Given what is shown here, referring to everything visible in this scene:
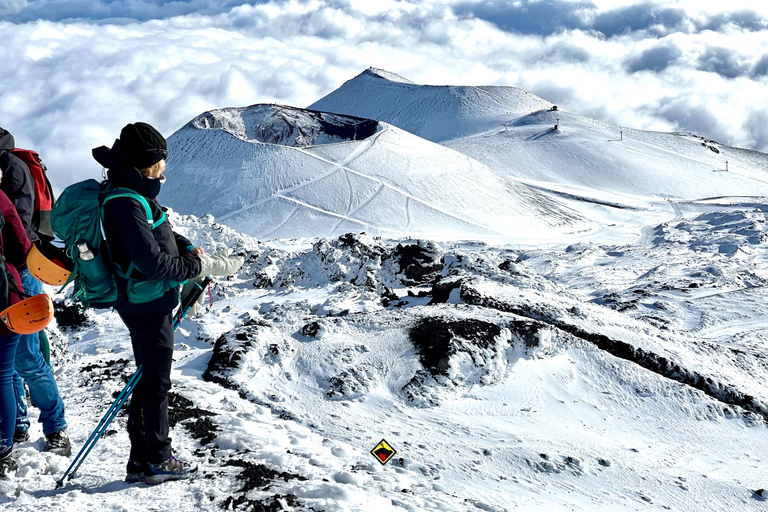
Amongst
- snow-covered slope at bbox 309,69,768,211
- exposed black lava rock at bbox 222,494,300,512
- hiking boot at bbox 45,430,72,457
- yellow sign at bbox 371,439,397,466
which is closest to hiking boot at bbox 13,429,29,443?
hiking boot at bbox 45,430,72,457

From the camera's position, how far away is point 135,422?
11.3ft

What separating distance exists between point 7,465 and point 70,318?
763 cm

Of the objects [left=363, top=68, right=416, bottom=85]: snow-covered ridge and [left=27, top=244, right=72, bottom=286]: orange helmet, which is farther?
[left=363, top=68, right=416, bottom=85]: snow-covered ridge

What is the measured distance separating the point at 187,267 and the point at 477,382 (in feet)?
12.9

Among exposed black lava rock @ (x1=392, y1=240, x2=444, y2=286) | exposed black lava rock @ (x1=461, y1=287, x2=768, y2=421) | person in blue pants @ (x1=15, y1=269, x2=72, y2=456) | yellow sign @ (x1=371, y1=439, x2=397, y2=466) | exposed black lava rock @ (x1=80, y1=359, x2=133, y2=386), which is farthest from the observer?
exposed black lava rock @ (x1=392, y1=240, x2=444, y2=286)

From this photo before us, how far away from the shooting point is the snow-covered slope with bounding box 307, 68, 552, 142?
7756 centimetres

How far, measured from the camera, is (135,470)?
3457 mm

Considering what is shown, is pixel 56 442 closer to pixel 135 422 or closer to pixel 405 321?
pixel 135 422

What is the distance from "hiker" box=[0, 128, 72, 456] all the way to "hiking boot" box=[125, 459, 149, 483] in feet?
2.04

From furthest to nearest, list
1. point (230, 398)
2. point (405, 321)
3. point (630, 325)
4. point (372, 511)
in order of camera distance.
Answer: point (630, 325)
point (405, 321)
point (230, 398)
point (372, 511)

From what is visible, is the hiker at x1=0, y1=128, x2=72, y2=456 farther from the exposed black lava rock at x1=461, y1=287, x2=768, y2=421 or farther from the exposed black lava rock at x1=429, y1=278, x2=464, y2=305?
the exposed black lava rock at x1=429, y1=278, x2=464, y2=305

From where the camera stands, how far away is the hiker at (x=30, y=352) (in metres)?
3.50

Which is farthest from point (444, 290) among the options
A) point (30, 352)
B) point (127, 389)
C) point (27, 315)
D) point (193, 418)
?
point (27, 315)

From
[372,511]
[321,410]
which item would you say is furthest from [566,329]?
[372,511]
